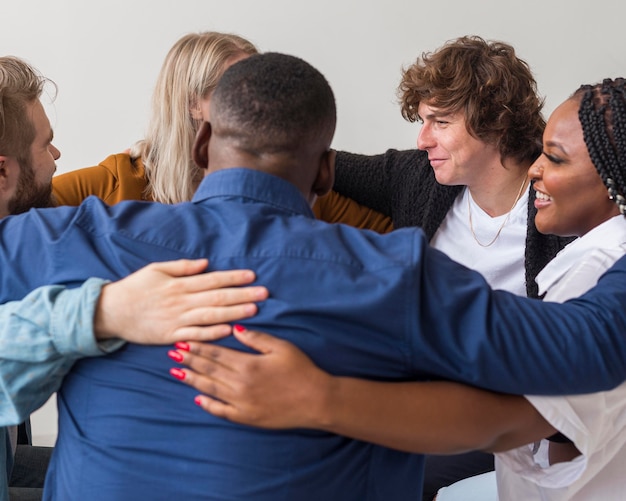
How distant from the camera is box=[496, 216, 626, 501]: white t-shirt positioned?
1.24 meters

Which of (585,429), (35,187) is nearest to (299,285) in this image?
(585,429)

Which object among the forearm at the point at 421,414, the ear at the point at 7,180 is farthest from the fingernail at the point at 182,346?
the ear at the point at 7,180

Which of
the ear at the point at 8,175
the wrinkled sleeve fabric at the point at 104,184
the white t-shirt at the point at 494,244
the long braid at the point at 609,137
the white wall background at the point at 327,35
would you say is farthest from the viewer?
the white wall background at the point at 327,35

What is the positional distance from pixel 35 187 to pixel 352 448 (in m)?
0.95

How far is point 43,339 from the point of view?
1141mm

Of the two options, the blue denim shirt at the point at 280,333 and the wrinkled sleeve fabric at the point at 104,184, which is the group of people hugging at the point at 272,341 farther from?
the wrinkled sleeve fabric at the point at 104,184

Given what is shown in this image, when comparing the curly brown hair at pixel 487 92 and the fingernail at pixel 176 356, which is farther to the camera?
the curly brown hair at pixel 487 92

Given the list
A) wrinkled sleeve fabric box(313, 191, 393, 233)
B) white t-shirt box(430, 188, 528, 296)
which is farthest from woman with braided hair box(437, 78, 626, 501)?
wrinkled sleeve fabric box(313, 191, 393, 233)

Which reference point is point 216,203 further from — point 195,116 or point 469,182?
point 469,182

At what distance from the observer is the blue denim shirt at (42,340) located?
3.68 ft

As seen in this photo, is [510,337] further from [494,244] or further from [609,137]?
[494,244]

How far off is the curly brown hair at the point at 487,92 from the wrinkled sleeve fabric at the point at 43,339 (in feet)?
4.84

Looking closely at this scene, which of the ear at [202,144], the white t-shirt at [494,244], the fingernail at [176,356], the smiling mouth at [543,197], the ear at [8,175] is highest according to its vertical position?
the ear at [202,144]

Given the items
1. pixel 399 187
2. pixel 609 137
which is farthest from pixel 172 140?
pixel 609 137
